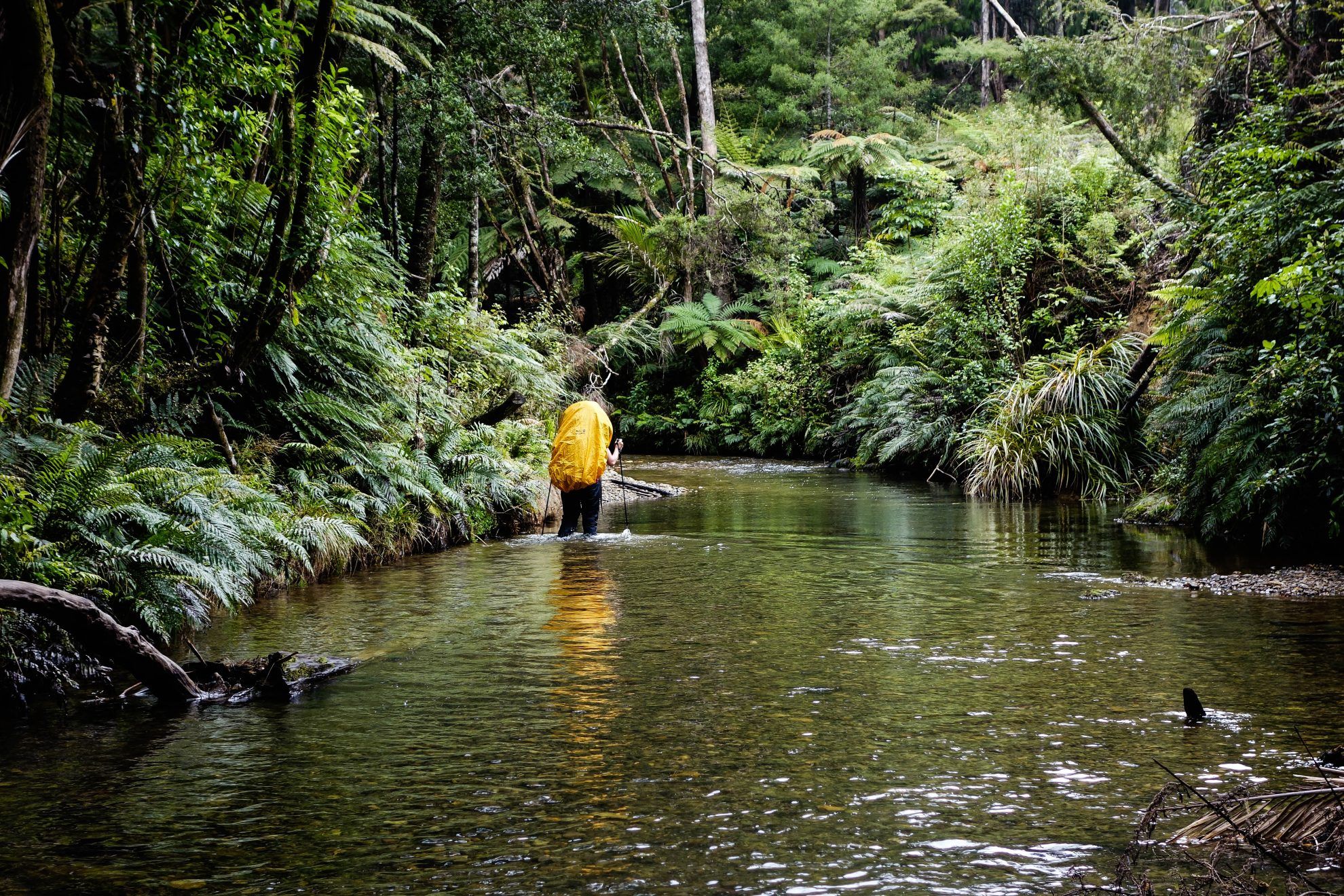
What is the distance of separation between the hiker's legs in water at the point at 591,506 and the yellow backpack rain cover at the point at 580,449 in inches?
4.8

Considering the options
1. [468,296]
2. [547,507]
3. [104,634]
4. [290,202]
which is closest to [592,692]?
[104,634]

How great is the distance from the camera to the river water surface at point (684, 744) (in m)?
3.04

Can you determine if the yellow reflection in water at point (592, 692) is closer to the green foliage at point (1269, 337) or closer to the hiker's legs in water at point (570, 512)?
the hiker's legs in water at point (570, 512)

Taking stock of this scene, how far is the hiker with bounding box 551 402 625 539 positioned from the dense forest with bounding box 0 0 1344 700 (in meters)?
0.92

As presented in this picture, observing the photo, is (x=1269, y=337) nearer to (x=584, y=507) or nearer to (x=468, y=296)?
(x=584, y=507)

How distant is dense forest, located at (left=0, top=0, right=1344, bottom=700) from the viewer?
6.54m

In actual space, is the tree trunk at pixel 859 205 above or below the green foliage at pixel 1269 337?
above

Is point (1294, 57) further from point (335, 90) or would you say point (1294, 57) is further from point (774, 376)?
point (774, 376)

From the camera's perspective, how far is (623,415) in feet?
97.6

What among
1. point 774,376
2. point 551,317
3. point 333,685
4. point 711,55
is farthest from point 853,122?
point 333,685

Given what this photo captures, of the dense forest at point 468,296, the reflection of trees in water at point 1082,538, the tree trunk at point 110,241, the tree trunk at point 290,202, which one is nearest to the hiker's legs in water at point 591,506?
the dense forest at point 468,296

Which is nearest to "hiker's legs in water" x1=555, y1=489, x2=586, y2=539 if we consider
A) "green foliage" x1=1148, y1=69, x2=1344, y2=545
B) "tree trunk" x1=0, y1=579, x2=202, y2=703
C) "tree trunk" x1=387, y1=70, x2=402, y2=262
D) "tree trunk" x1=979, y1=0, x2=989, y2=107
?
"tree trunk" x1=387, y1=70, x2=402, y2=262

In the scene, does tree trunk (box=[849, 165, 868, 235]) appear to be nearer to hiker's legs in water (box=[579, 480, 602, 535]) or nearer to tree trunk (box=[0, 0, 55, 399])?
hiker's legs in water (box=[579, 480, 602, 535])

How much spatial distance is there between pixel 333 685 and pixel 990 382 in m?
14.9
